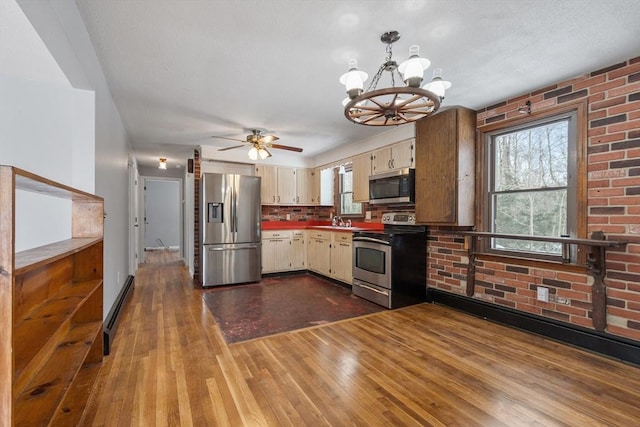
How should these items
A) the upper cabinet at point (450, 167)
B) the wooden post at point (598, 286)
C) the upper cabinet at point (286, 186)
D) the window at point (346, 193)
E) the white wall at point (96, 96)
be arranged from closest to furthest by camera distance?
the white wall at point (96, 96)
the wooden post at point (598, 286)
the upper cabinet at point (450, 167)
the window at point (346, 193)
the upper cabinet at point (286, 186)

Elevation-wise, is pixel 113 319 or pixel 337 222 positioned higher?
pixel 337 222

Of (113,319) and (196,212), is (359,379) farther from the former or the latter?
(196,212)

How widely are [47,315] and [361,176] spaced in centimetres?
393

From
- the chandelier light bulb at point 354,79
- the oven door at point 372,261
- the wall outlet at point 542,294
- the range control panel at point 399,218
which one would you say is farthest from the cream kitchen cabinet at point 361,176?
the chandelier light bulb at point 354,79

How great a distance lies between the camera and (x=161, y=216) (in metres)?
9.31

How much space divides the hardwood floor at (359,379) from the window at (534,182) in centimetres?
100

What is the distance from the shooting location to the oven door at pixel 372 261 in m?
3.56

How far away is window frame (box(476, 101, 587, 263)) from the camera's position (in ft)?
8.13

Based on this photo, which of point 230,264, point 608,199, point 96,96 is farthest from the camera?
point 230,264

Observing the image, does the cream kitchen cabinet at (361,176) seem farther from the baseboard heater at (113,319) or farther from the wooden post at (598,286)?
the baseboard heater at (113,319)

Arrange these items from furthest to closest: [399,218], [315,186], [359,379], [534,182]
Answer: [315,186], [399,218], [534,182], [359,379]

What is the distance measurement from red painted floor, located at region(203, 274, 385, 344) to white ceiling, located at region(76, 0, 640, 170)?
91.2 inches

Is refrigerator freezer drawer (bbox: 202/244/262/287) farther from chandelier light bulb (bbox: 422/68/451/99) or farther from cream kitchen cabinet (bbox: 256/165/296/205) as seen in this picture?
chandelier light bulb (bbox: 422/68/451/99)

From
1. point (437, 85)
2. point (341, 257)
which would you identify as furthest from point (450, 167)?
point (341, 257)
